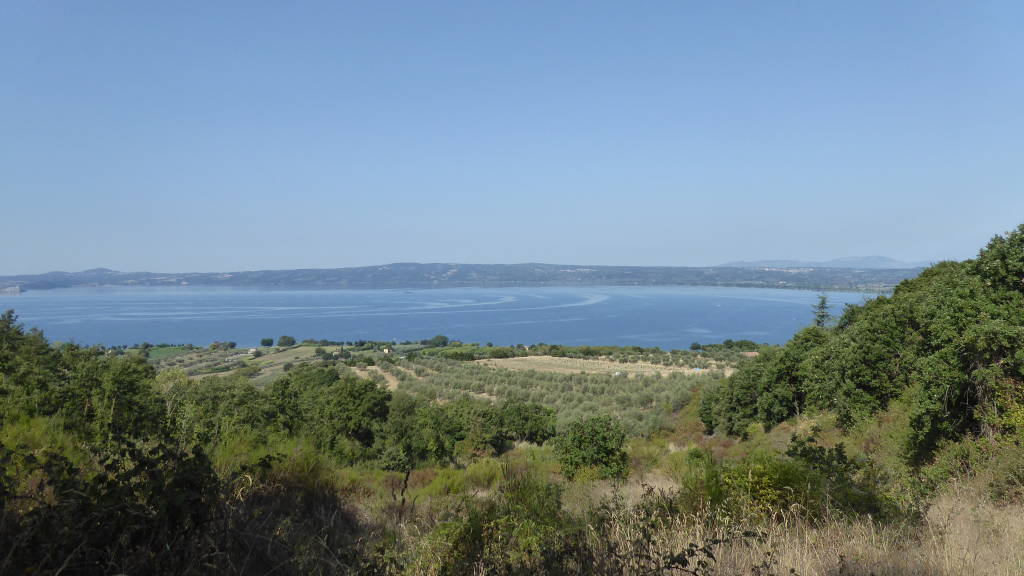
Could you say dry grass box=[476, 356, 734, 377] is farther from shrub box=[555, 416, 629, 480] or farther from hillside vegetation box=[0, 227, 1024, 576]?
shrub box=[555, 416, 629, 480]

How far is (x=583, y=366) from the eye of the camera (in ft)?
175

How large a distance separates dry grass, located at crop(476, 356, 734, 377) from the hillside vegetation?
92.8 feet

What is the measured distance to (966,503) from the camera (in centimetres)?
448

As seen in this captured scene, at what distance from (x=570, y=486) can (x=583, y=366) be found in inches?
1760

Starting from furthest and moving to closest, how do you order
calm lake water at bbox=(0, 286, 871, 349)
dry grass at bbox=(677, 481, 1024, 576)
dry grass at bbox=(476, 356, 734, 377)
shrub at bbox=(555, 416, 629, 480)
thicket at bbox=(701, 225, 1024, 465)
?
calm lake water at bbox=(0, 286, 871, 349), dry grass at bbox=(476, 356, 734, 377), shrub at bbox=(555, 416, 629, 480), thicket at bbox=(701, 225, 1024, 465), dry grass at bbox=(677, 481, 1024, 576)

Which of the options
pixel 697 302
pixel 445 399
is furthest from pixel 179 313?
pixel 697 302

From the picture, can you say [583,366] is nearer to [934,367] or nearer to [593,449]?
[593,449]

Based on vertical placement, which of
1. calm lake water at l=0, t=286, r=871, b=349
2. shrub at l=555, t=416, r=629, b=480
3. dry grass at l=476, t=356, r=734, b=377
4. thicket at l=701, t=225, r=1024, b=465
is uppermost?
thicket at l=701, t=225, r=1024, b=465

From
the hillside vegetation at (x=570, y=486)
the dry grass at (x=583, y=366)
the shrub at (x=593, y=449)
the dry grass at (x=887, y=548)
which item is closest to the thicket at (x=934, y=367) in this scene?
the hillside vegetation at (x=570, y=486)

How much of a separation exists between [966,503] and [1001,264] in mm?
9511

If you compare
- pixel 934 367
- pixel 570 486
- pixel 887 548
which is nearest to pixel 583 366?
pixel 934 367

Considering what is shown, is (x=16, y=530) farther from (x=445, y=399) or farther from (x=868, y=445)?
(x=445, y=399)

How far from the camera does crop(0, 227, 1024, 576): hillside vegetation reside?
8.20 ft

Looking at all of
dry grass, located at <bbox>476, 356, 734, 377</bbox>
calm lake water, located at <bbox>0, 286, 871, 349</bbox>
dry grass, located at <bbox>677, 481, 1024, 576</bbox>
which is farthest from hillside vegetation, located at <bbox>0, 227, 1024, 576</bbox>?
calm lake water, located at <bbox>0, 286, 871, 349</bbox>
